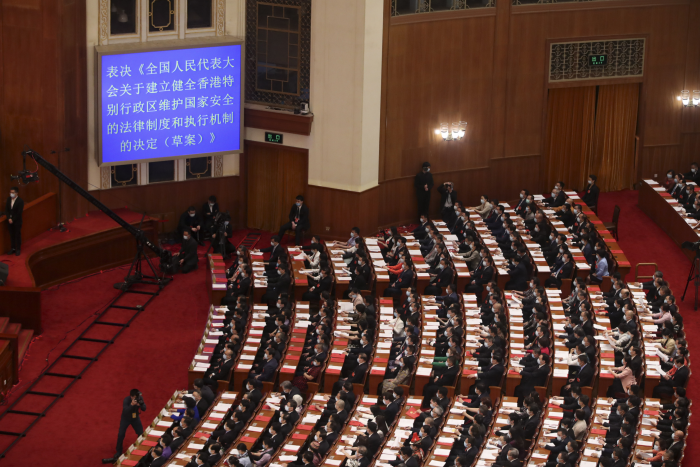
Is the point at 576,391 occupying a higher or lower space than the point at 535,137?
lower

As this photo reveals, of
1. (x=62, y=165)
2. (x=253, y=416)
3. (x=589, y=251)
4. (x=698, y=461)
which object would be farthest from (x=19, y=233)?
(x=698, y=461)

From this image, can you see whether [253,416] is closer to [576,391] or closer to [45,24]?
[576,391]

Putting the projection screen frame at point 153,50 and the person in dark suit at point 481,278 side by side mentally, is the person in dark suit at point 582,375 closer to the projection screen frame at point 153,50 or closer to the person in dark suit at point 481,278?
the person in dark suit at point 481,278

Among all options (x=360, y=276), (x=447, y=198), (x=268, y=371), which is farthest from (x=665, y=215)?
(x=268, y=371)

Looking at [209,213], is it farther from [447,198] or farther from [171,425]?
[171,425]

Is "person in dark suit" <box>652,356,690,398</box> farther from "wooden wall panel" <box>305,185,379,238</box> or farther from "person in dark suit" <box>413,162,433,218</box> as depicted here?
"person in dark suit" <box>413,162,433,218</box>

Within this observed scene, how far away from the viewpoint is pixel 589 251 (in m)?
22.6

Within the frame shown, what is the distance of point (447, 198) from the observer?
25.9 meters

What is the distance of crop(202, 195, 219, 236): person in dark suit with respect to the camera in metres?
25.2

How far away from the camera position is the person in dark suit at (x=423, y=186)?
1014 inches

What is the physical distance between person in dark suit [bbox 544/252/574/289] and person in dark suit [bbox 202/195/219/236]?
7412 millimetres

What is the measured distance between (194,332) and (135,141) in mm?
4908

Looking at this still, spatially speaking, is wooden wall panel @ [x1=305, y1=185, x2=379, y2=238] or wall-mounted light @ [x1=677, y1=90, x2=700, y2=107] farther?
wall-mounted light @ [x1=677, y1=90, x2=700, y2=107]

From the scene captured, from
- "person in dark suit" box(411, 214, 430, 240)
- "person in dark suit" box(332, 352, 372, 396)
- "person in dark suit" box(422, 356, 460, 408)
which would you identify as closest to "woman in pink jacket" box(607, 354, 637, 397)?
"person in dark suit" box(422, 356, 460, 408)
